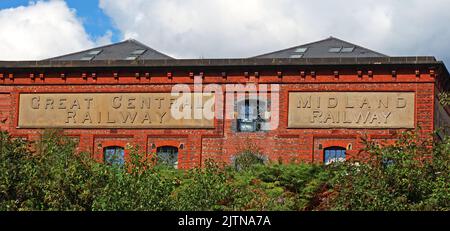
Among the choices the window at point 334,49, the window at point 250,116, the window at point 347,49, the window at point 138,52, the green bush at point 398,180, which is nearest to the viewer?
the green bush at point 398,180

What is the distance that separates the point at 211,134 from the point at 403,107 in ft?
27.6

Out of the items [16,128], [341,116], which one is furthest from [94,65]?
[341,116]

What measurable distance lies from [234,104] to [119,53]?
7918mm

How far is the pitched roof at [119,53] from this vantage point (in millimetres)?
48281

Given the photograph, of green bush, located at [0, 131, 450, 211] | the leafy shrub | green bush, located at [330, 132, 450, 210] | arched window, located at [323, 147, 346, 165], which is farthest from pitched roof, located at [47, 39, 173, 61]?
green bush, located at [330, 132, 450, 210]

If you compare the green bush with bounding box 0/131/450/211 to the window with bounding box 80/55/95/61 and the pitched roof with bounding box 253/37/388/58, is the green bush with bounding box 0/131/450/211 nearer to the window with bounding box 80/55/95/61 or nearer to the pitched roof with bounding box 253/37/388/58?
the pitched roof with bounding box 253/37/388/58

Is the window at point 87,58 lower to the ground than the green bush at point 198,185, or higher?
higher

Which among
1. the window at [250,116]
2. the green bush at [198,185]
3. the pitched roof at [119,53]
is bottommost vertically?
the green bush at [198,185]

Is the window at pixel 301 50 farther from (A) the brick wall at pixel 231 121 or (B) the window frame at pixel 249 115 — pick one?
(B) the window frame at pixel 249 115

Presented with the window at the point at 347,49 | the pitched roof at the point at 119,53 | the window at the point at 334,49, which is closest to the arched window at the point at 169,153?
the pitched roof at the point at 119,53

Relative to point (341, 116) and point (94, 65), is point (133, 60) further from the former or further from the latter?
point (341, 116)

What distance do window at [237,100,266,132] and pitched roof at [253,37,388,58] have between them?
365 centimetres

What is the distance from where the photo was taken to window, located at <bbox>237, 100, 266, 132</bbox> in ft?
144

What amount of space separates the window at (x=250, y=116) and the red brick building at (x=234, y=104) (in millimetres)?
44
